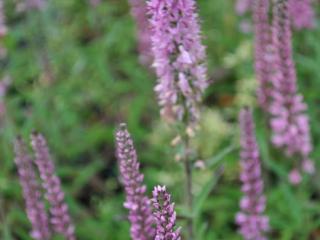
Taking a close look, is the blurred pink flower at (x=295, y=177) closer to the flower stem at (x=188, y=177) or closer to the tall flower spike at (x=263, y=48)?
the tall flower spike at (x=263, y=48)

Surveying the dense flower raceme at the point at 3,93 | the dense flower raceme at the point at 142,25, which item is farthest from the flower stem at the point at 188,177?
the dense flower raceme at the point at 3,93

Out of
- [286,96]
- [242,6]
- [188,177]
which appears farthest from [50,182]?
[242,6]

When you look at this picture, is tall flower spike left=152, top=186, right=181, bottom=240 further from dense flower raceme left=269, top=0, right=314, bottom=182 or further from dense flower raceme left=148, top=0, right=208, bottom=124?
dense flower raceme left=269, top=0, right=314, bottom=182

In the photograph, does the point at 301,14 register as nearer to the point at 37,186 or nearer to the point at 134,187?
the point at 37,186

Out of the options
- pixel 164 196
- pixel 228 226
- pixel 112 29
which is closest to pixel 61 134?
pixel 112 29

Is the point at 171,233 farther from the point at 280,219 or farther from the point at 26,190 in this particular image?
the point at 280,219

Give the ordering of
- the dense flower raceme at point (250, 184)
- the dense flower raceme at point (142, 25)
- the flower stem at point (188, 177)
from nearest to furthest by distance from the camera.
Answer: the dense flower raceme at point (250, 184) < the flower stem at point (188, 177) < the dense flower raceme at point (142, 25)
